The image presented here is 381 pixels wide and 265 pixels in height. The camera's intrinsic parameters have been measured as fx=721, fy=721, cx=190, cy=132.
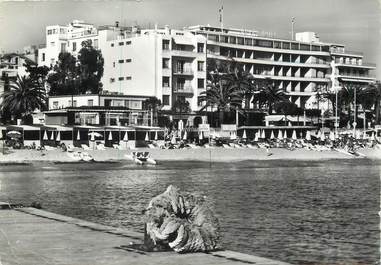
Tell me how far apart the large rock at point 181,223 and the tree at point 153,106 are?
298 feet

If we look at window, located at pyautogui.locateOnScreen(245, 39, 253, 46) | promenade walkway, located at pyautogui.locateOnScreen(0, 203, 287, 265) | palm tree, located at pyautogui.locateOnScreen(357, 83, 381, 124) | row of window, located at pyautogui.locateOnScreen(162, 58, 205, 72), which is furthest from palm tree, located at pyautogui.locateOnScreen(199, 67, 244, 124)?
promenade walkway, located at pyautogui.locateOnScreen(0, 203, 287, 265)

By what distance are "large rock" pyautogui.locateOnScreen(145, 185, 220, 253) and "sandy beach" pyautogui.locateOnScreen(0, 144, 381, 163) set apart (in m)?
63.6

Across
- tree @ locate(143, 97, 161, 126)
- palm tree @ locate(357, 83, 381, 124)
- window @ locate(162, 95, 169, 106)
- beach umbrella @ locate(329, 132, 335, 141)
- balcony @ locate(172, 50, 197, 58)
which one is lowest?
beach umbrella @ locate(329, 132, 335, 141)

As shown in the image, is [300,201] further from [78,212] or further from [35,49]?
[35,49]

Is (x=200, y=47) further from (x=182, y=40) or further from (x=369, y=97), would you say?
(x=369, y=97)

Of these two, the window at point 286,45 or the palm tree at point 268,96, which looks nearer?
the palm tree at point 268,96

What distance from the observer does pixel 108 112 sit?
99562 mm

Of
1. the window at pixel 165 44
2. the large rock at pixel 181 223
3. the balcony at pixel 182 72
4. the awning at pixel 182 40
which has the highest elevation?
the awning at pixel 182 40

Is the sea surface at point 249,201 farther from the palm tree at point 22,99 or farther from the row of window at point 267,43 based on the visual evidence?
the row of window at point 267,43

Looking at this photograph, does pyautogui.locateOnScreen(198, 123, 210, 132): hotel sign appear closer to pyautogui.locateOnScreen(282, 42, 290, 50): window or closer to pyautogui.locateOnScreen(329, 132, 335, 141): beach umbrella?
pyautogui.locateOnScreen(329, 132, 335, 141): beach umbrella

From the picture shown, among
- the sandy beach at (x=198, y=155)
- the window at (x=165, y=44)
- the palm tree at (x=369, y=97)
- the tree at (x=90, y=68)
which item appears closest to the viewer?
the sandy beach at (x=198, y=155)

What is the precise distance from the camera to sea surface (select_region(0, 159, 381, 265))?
21906 millimetres

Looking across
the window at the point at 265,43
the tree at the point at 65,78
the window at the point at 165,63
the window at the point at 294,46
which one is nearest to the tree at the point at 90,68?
the tree at the point at 65,78

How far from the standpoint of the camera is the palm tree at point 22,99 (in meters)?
105
